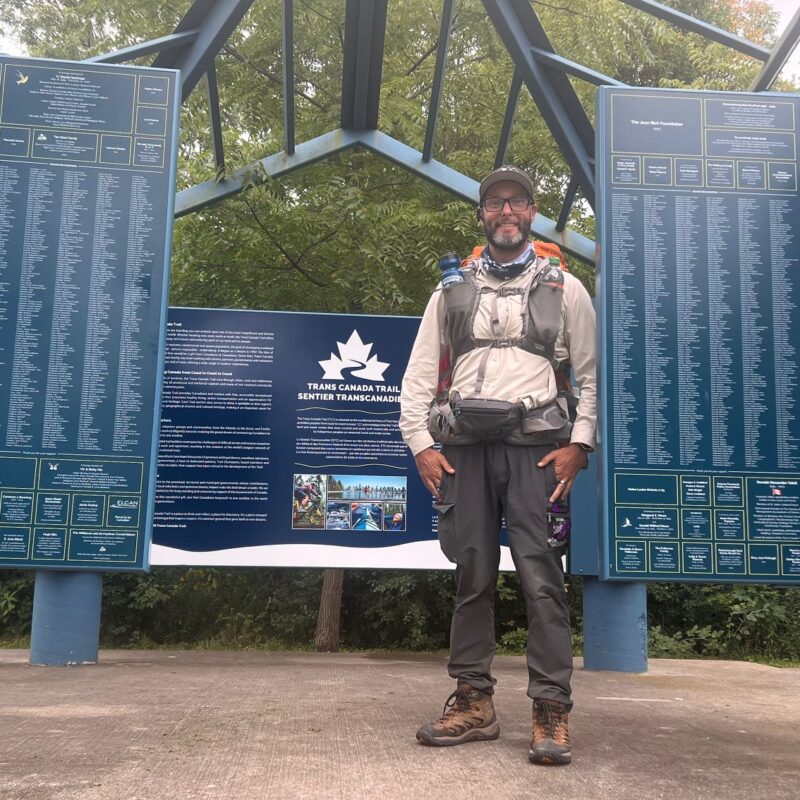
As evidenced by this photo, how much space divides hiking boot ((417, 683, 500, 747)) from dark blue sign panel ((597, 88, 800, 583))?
1508 mm

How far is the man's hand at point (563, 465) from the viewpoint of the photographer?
3326mm

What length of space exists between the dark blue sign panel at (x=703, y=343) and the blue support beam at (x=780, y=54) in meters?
0.66

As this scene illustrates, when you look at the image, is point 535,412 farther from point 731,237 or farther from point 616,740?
point 731,237

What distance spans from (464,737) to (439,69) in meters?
5.37

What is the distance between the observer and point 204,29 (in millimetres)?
6266

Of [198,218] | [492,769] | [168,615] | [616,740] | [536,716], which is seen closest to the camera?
[492,769]

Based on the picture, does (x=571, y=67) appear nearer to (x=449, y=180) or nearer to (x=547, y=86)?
(x=547, y=86)

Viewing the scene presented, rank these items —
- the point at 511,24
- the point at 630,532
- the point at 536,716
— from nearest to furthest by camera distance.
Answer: the point at 536,716, the point at 630,532, the point at 511,24

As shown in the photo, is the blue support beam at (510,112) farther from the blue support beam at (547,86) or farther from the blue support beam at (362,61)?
the blue support beam at (362,61)

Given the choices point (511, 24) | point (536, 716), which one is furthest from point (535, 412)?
point (511, 24)

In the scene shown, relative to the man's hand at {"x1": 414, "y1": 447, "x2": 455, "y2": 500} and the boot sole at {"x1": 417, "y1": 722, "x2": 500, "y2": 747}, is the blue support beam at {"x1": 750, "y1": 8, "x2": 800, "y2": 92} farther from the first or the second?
the boot sole at {"x1": 417, "y1": 722, "x2": 500, "y2": 747}

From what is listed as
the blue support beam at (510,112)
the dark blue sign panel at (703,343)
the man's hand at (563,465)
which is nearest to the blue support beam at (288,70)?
the blue support beam at (510,112)

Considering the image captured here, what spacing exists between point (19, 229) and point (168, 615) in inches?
286

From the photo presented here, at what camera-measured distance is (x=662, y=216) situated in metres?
4.74
